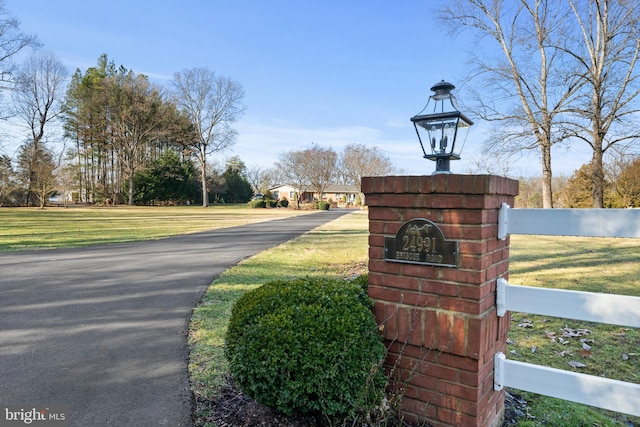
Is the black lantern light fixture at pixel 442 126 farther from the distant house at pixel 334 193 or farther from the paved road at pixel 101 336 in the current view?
the distant house at pixel 334 193

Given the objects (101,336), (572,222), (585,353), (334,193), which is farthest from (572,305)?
(334,193)

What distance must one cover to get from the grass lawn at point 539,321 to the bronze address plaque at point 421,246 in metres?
1.36

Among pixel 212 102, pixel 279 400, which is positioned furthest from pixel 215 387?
pixel 212 102

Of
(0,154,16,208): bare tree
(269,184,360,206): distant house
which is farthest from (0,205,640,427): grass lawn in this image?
(269,184,360,206): distant house

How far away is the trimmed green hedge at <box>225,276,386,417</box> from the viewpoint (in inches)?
73.3

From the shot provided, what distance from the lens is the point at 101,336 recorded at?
12.0 feet

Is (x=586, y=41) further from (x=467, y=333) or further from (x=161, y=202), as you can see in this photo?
(x=161, y=202)

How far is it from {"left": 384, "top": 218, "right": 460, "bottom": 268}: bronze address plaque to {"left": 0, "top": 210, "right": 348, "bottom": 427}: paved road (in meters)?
1.71

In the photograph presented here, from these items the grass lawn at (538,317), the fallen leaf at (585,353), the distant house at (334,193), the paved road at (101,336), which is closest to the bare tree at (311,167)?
the distant house at (334,193)

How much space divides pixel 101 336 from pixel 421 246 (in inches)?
136

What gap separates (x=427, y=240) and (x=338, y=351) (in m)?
0.80

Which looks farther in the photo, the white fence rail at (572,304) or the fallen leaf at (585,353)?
the fallen leaf at (585,353)

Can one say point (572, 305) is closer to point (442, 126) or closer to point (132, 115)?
point (442, 126)

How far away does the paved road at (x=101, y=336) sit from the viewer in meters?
2.45
